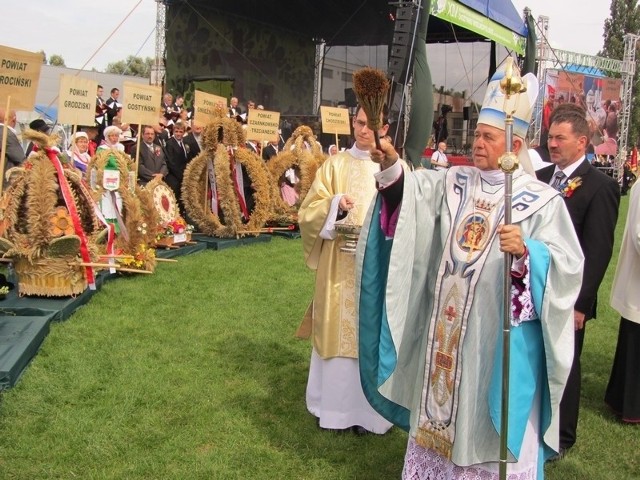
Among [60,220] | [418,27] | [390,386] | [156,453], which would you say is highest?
[418,27]

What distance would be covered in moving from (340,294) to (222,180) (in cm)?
674

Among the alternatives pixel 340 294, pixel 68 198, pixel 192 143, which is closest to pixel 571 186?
pixel 340 294

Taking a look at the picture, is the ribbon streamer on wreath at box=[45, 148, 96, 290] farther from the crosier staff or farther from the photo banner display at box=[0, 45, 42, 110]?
the crosier staff

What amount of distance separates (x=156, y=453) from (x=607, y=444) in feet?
9.85

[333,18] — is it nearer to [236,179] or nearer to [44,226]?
[236,179]

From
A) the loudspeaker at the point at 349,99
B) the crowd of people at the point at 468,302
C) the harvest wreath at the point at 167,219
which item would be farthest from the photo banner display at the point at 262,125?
the loudspeaker at the point at 349,99

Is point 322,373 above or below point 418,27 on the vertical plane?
below

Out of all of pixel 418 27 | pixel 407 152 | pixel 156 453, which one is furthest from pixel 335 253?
pixel 418 27

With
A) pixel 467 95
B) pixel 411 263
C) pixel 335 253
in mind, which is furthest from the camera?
pixel 467 95

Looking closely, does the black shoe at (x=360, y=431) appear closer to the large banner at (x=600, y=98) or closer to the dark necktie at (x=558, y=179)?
the dark necktie at (x=558, y=179)

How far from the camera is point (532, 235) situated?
9.32 feet

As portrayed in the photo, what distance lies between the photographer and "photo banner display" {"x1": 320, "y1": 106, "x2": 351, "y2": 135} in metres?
12.3

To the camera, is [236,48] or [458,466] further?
[236,48]

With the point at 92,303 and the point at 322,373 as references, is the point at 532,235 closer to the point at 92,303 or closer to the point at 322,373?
the point at 322,373
